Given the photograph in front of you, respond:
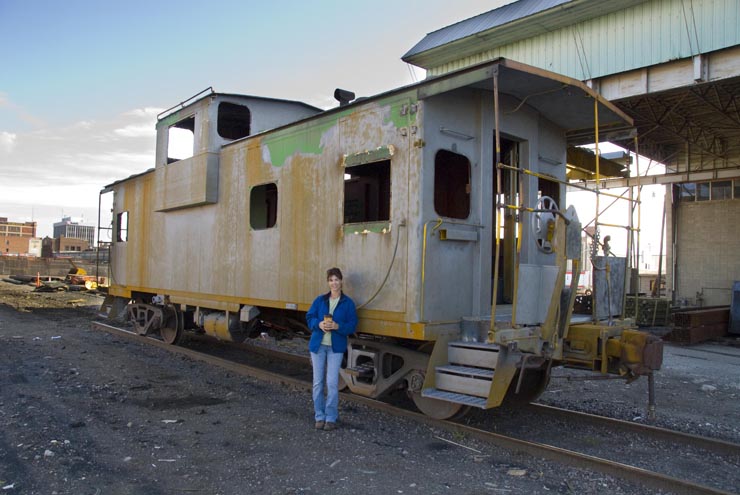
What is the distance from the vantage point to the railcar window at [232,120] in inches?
337

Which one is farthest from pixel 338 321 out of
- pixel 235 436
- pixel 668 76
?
pixel 668 76

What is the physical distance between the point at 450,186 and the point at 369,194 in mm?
1912

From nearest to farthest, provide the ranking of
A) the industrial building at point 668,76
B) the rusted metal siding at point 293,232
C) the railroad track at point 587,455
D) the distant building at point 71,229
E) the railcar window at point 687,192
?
1. the railroad track at point 587,455
2. the rusted metal siding at point 293,232
3. the industrial building at point 668,76
4. the railcar window at point 687,192
5. the distant building at point 71,229

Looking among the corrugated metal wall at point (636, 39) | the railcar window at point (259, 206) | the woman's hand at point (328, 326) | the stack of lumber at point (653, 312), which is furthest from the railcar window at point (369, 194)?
the stack of lumber at point (653, 312)

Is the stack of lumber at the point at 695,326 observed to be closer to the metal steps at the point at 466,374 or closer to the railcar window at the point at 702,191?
the railcar window at the point at 702,191

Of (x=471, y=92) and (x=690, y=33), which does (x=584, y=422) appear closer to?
(x=471, y=92)

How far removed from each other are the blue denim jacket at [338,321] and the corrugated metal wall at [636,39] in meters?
10.5

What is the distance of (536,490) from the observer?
13.0ft

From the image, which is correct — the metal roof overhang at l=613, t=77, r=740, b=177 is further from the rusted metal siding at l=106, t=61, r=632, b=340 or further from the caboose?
the rusted metal siding at l=106, t=61, r=632, b=340

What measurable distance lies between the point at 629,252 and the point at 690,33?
8.60 meters

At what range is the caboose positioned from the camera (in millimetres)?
4961

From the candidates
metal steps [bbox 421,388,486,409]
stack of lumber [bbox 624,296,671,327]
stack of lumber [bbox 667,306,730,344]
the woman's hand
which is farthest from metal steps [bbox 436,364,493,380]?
stack of lumber [bbox 624,296,671,327]

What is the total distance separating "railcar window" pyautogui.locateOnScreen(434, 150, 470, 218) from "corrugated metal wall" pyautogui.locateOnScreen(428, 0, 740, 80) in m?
8.38

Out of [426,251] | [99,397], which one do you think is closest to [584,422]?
[426,251]
